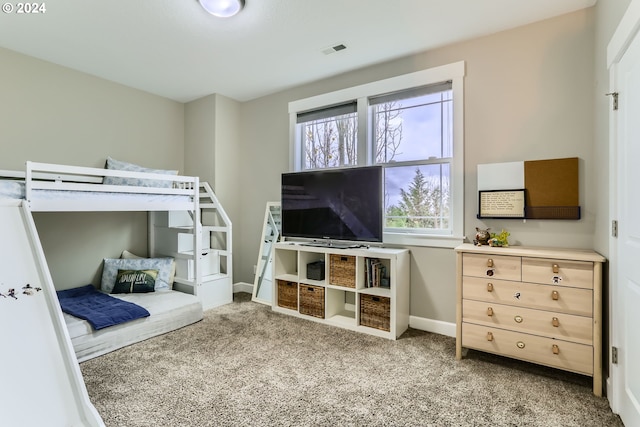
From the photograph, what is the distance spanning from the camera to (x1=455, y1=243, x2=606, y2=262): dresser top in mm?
1902

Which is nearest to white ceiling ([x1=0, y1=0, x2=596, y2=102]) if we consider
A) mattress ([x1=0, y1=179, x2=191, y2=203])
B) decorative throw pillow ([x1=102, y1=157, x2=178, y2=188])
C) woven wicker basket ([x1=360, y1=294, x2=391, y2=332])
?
decorative throw pillow ([x1=102, y1=157, x2=178, y2=188])

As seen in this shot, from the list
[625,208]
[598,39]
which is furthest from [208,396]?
[598,39]

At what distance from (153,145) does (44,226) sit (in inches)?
57.3

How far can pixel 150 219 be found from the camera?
388 cm

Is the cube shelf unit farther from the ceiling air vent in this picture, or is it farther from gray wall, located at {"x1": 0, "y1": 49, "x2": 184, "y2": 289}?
gray wall, located at {"x1": 0, "y1": 49, "x2": 184, "y2": 289}

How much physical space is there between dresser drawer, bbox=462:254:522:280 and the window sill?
1.35ft

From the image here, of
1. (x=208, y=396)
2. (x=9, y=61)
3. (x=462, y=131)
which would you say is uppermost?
(x=9, y=61)

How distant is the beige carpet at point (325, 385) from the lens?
5.42ft

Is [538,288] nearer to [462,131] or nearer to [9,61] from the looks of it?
[462,131]

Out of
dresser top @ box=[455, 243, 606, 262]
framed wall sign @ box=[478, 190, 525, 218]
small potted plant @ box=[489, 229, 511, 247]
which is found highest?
framed wall sign @ box=[478, 190, 525, 218]

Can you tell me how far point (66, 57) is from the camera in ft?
9.78

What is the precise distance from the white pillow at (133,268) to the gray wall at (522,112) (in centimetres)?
260

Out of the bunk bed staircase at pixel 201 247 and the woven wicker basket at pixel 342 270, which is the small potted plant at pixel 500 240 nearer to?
the woven wicker basket at pixel 342 270

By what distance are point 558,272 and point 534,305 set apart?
0.26 m
